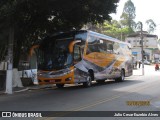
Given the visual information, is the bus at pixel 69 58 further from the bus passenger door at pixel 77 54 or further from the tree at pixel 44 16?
the tree at pixel 44 16

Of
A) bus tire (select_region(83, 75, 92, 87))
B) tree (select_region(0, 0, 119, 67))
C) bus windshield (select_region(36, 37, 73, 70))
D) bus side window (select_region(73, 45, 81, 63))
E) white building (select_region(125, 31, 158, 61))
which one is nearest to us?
tree (select_region(0, 0, 119, 67))

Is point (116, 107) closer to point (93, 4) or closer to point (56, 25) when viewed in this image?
point (93, 4)

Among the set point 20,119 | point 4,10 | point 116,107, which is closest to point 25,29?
point 4,10

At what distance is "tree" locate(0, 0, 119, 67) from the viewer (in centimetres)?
1848

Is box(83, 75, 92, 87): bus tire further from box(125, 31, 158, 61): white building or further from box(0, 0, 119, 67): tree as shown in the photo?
box(125, 31, 158, 61): white building

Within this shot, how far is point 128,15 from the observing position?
123625 millimetres

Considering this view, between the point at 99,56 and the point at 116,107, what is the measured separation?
12.1 meters

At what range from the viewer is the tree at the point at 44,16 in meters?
18.5

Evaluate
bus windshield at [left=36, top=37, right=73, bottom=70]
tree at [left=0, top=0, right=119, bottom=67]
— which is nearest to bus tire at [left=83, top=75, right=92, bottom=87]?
bus windshield at [left=36, top=37, right=73, bottom=70]

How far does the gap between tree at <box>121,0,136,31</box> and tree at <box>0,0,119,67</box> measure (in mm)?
98906

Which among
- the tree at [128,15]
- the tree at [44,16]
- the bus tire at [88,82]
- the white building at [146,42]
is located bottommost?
the bus tire at [88,82]

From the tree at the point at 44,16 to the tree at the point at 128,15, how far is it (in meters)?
98.9

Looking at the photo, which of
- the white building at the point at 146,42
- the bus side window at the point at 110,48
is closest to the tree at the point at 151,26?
the white building at the point at 146,42

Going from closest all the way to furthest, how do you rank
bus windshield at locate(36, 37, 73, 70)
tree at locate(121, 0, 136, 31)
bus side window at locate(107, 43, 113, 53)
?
bus windshield at locate(36, 37, 73, 70) < bus side window at locate(107, 43, 113, 53) < tree at locate(121, 0, 136, 31)
